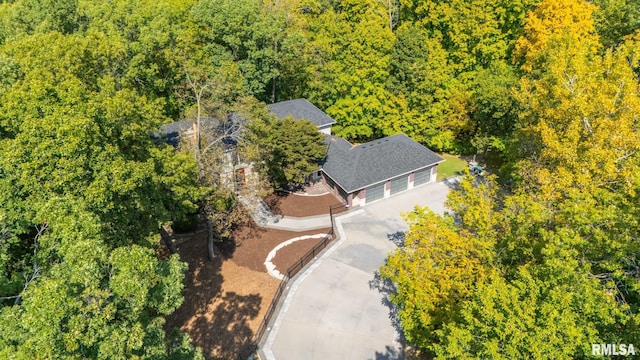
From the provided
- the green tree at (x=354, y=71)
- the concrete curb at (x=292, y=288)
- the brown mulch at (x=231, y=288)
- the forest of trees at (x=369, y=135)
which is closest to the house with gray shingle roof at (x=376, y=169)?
the concrete curb at (x=292, y=288)

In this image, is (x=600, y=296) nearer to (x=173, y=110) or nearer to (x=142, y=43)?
(x=142, y=43)

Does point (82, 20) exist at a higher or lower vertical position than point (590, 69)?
higher

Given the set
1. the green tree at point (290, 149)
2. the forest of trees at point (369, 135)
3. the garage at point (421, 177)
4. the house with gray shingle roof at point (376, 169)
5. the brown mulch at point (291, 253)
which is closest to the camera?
the forest of trees at point (369, 135)

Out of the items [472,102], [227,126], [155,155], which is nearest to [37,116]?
[155,155]

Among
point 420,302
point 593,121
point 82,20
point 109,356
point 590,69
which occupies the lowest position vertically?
point 420,302

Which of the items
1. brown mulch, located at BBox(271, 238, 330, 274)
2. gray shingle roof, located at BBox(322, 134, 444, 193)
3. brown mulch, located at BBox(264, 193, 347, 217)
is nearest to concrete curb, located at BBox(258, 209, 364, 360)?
brown mulch, located at BBox(271, 238, 330, 274)

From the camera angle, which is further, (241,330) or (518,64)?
(518,64)

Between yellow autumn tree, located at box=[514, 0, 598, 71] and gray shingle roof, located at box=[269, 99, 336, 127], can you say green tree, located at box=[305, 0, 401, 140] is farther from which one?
yellow autumn tree, located at box=[514, 0, 598, 71]

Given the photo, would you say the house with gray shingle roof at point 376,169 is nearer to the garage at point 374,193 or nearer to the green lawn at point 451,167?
the garage at point 374,193
